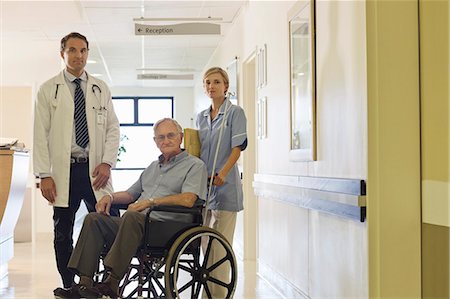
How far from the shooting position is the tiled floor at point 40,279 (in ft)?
16.8

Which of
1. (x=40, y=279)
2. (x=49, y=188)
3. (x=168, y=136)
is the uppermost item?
(x=168, y=136)

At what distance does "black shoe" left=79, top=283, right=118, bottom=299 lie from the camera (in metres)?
3.64

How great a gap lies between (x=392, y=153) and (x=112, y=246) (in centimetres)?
155

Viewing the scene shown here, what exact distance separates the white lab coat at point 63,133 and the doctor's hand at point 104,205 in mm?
35

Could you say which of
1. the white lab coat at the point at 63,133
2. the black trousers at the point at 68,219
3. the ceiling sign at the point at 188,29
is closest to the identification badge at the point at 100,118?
the white lab coat at the point at 63,133

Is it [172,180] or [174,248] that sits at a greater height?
[172,180]

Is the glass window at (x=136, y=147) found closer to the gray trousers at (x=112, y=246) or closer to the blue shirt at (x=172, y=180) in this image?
the blue shirt at (x=172, y=180)

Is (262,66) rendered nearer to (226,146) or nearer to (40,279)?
(226,146)

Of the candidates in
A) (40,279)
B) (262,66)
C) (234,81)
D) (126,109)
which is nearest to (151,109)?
(126,109)

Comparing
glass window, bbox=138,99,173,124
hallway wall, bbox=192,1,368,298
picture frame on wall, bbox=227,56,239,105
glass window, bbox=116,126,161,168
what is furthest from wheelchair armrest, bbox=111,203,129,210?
glass window, bbox=138,99,173,124

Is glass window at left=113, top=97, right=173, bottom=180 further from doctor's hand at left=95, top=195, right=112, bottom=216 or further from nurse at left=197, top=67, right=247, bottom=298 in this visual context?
doctor's hand at left=95, top=195, right=112, bottom=216

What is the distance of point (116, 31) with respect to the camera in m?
9.62

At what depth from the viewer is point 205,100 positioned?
506 inches

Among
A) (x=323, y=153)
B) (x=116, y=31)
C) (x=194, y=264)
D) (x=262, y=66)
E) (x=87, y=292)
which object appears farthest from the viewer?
(x=116, y=31)
